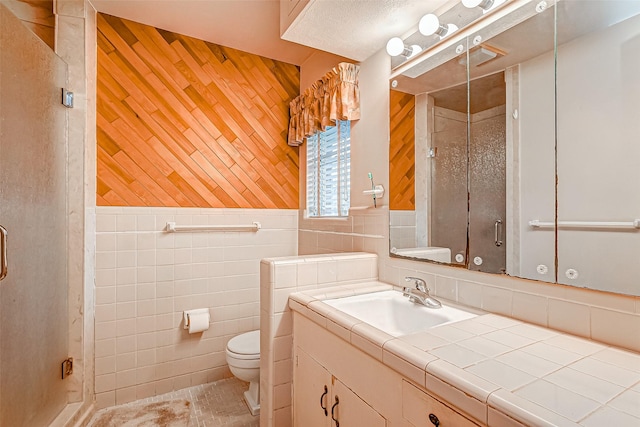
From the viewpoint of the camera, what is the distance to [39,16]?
198cm

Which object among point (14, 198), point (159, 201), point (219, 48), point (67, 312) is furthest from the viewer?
point (219, 48)

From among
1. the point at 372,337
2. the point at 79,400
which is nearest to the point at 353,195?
the point at 372,337

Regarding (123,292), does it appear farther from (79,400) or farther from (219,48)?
(219,48)

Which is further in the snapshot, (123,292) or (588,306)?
(123,292)

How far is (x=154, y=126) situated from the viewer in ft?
7.43

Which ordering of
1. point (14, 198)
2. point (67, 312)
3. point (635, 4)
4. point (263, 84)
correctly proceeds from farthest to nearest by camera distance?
point (263, 84) < point (67, 312) < point (14, 198) < point (635, 4)

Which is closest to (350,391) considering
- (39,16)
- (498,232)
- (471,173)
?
(498,232)

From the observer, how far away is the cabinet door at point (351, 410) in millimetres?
1003

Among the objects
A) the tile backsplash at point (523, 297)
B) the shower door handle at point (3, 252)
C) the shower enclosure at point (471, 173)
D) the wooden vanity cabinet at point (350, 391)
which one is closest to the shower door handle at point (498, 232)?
the shower enclosure at point (471, 173)

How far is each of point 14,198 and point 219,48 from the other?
5.61 feet

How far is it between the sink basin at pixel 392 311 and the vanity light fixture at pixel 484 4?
1237 mm

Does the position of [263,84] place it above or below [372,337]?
above

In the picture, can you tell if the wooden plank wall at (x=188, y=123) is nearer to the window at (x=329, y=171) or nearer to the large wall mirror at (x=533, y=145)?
the window at (x=329, y=171)

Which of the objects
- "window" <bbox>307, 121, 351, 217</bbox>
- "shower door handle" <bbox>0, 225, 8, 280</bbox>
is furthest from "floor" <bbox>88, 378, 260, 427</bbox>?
"window" <bbox>307, 121, 351, 217</bbox>
